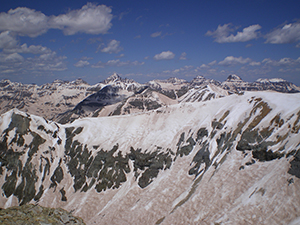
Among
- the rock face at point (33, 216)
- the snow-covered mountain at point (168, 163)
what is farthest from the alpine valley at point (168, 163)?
the rock face at point (33, 216)

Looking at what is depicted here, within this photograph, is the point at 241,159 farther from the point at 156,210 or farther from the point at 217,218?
the point at 156,210

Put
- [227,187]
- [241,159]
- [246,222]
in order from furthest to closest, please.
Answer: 1. [241,159]
2. [227,187]
3. [246,222]

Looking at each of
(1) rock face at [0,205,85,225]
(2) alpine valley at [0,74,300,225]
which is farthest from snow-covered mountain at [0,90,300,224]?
(1) rock face at [0,205,85,225]

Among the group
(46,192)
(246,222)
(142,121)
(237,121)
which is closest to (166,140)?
(142,121)

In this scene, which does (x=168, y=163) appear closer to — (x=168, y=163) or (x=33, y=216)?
(x=168, y=163)

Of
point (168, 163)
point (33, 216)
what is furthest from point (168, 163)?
Answer: point (33, 216)

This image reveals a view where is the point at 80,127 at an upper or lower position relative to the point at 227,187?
upper
